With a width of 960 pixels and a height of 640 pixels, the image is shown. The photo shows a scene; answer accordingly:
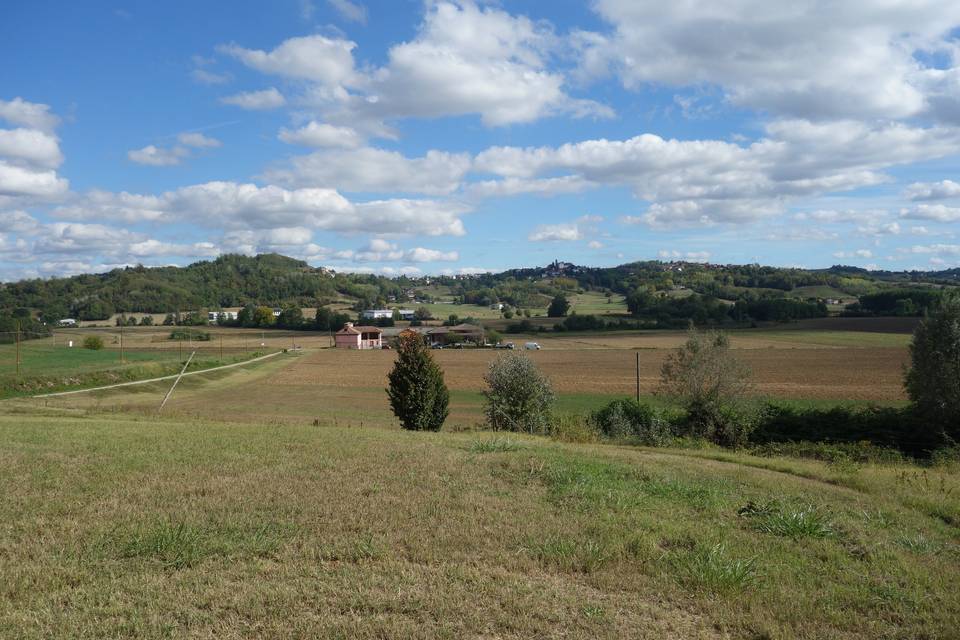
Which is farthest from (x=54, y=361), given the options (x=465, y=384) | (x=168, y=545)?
(x=168, y=545)

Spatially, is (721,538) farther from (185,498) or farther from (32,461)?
(32,461)

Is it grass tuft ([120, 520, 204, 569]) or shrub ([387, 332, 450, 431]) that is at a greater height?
grass tuft ([120, 520, 204, 569])

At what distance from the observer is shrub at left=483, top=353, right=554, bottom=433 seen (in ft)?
125

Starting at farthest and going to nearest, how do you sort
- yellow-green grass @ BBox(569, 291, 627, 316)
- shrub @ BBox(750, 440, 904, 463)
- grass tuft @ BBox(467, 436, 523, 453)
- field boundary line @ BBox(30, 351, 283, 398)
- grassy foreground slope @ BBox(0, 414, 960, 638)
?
yellow-green grass @ BBox(569, 291, 627, 316), field boundary line @ BBox(30, 351, 283, 398), shrub @ BBox(750, 440, 904, 463), grass tuft @ BBox(467, 436, 523, 453), grassy foreground slope @ BBox(0, 414, 960, 638)

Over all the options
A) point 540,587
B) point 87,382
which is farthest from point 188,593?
point 87,382

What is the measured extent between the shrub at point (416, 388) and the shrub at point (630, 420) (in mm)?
10419

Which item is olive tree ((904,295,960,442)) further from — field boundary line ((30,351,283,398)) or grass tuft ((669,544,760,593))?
field boundary line ((30,351,283,398))

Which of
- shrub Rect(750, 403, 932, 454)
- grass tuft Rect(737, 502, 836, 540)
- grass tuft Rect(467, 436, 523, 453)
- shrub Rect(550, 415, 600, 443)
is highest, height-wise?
grass tuft Rect(737, 502, 836, 540)

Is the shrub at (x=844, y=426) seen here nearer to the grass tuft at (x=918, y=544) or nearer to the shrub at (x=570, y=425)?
the shrub at (x=570, y=425)

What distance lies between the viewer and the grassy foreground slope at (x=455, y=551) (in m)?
6.03

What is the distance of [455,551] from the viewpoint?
7809mm

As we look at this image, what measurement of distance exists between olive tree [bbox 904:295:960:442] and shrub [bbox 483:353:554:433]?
23.5 meters

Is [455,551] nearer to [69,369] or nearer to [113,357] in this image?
[69,369]

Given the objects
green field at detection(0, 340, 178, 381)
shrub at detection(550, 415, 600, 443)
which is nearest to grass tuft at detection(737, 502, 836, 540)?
shrub at detection(550, 415, 600, 443)
